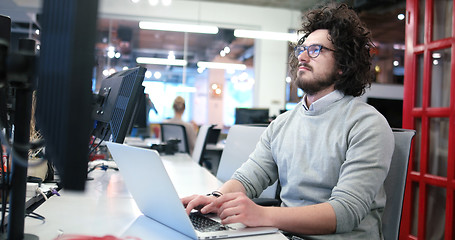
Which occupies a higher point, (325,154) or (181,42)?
(181,42)

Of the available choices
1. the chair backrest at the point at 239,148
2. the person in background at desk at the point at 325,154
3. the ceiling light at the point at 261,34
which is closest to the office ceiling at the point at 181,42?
the ceiling light at the point at 261,34

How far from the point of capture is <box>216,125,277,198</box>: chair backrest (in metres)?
1.86

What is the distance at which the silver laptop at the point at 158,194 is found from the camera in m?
0.84

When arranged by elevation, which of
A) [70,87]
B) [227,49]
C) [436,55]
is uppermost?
[227,49]

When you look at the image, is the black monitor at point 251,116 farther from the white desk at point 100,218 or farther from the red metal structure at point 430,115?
the white desk at point 100,218

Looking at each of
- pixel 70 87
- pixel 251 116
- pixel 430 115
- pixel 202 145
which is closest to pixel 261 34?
pixel 251 116

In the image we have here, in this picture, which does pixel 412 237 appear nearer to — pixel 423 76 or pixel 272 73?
pixel 423 76

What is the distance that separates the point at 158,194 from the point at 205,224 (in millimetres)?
156

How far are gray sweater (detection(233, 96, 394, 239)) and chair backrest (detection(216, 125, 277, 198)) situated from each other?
1.25ft

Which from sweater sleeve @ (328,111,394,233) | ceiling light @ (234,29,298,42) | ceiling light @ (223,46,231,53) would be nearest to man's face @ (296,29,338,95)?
sweater sleeve @ (328,111,394,233)

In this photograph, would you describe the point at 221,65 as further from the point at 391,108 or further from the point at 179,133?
the point at 179,133

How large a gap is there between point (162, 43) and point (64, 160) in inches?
289

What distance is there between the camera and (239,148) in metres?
2.01

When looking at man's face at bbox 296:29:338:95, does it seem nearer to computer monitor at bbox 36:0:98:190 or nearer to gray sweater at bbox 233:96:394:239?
gray sweater at bbox 233:96:394:239
